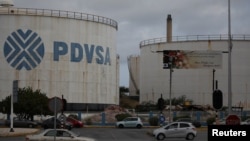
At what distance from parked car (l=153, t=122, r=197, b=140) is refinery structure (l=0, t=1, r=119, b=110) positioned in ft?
112

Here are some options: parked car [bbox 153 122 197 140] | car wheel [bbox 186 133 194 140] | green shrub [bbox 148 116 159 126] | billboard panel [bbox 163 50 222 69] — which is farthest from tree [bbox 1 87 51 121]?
car wheel [bbox 186 133 194 140]

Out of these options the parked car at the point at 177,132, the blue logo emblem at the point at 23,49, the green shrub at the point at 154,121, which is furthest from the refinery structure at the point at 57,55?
the parked car at the point at 177,132

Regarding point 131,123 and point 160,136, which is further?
point 131,123

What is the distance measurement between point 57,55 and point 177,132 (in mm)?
35965

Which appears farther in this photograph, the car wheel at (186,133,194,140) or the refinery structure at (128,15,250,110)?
the refinery structure at (128,15,250,110)

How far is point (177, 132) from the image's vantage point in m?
37.4

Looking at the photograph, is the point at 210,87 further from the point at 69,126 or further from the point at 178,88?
the point at 69,126

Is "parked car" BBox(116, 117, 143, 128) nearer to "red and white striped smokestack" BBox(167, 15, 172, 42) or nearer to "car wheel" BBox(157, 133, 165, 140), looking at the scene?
"car wheel" BBox(157, 133, 165, 140)

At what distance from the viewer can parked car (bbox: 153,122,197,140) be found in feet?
Result: 121

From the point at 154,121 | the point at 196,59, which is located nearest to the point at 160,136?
the point at 196,59

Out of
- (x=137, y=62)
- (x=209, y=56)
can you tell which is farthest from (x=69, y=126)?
(x=137, y=62)

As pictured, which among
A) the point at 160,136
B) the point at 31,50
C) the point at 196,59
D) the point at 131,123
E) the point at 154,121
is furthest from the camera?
the point at 31,50

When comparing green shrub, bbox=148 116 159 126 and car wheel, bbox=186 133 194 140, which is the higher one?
car wheel, bbox=186 133 194 140

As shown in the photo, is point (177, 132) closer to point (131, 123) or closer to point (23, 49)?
point (131, 123)
